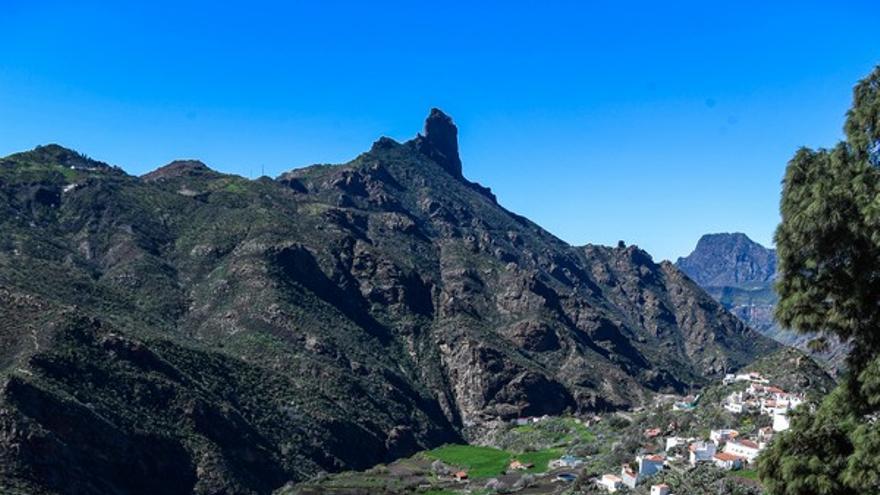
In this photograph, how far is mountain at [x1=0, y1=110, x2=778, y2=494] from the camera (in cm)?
7631

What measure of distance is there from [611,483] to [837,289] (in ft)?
171

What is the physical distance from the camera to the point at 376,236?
177250mm

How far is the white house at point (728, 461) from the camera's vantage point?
182ft

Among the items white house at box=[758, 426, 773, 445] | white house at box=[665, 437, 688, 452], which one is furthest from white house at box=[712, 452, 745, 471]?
white house at box=[665, 437, 688, 452]

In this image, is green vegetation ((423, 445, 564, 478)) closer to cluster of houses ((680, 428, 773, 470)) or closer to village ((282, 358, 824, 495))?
village ((282, 358, 824, 495))

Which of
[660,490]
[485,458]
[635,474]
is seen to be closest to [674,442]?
[635,474]

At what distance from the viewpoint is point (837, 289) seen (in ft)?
41.5

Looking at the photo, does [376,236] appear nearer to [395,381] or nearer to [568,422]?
[395,381]

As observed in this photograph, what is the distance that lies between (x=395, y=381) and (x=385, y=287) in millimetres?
27739

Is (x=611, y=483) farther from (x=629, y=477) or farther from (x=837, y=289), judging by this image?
(x=837, y=289)

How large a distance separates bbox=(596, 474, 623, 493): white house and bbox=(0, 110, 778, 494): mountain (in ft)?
122

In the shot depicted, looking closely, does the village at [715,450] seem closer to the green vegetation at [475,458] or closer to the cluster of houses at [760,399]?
the cluster of houses at [760,399]

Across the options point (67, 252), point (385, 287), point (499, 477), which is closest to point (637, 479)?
point (499, 477)

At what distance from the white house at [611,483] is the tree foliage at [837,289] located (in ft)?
160
